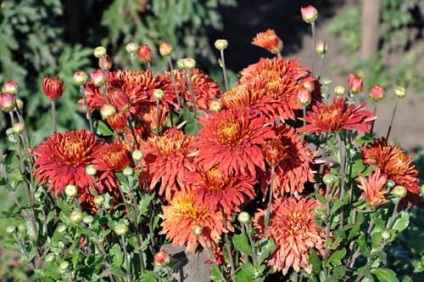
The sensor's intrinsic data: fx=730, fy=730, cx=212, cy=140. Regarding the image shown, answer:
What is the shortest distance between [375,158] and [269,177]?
0.74 feet

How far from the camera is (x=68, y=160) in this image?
1.32 meters

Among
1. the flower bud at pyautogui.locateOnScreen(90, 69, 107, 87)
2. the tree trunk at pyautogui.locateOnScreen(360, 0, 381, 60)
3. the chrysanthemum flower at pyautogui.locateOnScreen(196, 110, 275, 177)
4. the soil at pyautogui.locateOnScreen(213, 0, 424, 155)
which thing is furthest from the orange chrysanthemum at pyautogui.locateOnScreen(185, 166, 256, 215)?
the tree trunk at pyautogui.locateOnScreen(360, 0, 381, 60)

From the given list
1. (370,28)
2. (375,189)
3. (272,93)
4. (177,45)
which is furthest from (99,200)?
(370,28)

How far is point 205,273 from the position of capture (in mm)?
1454

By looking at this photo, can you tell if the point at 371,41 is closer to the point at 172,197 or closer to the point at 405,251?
the point at 405,251

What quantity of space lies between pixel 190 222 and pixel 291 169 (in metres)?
0.21

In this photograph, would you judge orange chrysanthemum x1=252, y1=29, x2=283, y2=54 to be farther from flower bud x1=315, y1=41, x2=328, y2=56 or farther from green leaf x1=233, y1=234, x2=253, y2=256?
green leaf x1=233, y1=234, x2=253, y2=256

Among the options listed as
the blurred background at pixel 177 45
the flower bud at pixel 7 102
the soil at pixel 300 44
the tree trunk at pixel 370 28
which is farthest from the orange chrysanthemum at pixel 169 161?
the tree trunk at pixel 370 28

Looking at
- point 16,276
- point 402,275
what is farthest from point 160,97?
point 16,276

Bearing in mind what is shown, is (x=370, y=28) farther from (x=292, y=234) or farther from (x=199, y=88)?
(x=292, y=234)

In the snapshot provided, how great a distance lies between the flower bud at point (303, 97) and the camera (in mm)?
1288

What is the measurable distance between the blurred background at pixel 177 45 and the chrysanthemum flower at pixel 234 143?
2.41 feet

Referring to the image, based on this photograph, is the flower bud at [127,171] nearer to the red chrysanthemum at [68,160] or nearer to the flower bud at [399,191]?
the red chrysanthemum at [68,160]

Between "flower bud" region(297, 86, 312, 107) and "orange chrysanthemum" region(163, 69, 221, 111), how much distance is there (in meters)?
0.30
